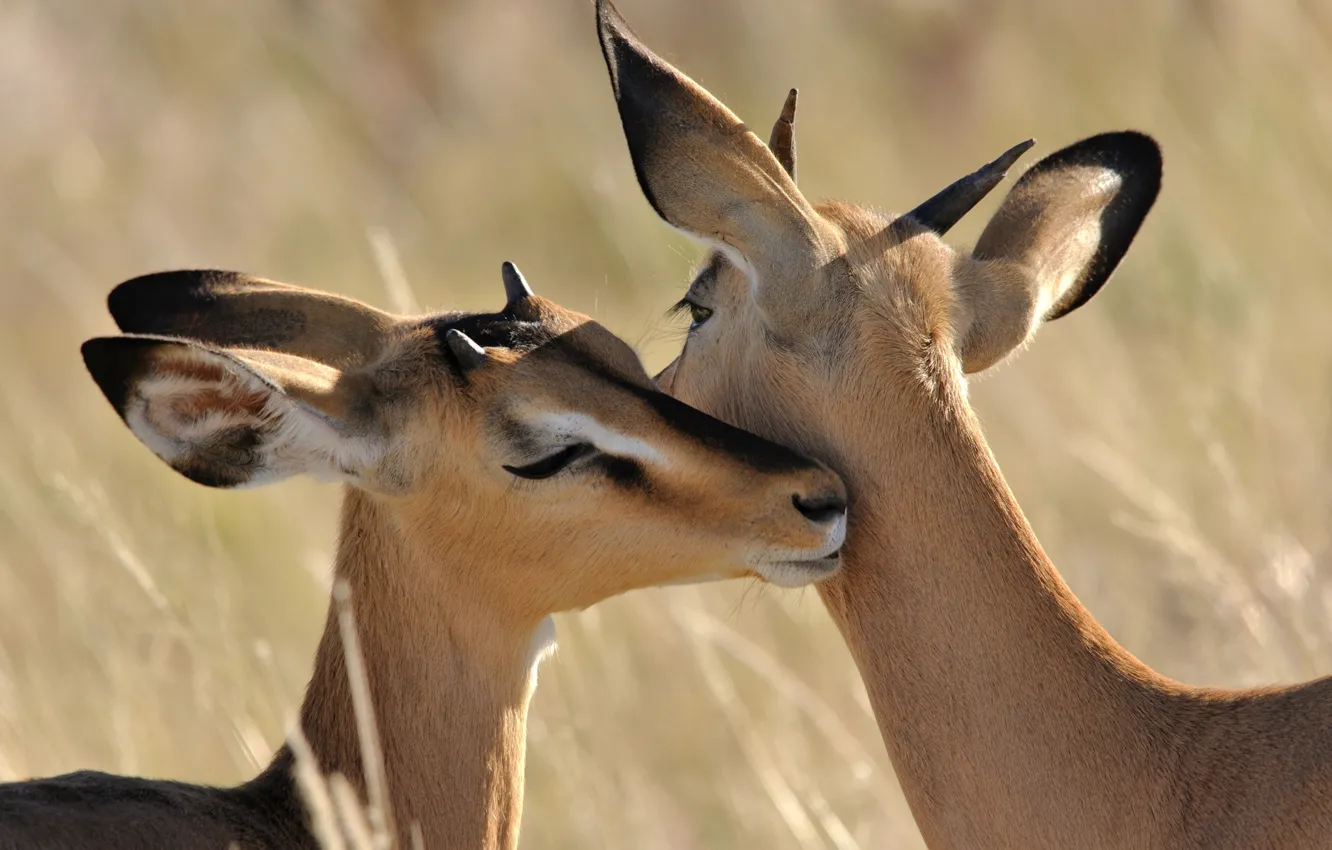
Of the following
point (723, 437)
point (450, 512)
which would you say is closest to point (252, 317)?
point (450, 512)

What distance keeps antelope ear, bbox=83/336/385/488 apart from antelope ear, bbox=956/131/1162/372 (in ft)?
4.34

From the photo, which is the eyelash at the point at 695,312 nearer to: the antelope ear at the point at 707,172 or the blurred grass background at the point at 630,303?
the antelope ear at the point at 707,172

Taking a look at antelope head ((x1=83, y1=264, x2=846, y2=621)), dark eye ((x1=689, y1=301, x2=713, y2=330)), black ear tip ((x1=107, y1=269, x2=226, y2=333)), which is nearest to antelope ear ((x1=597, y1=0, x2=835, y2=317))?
dark eye ((x1=689, y1=301, x2=713, y2=330))

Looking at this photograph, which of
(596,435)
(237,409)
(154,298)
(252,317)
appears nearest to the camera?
(237,409)

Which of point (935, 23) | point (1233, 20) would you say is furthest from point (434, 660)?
point (935, 23)

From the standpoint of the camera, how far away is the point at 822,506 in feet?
11.1

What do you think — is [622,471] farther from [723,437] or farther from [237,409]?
[237,409]

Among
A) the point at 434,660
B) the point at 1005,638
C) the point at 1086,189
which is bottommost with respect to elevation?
the point at 1005,638

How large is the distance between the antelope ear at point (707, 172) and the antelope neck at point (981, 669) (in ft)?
A: 1.36

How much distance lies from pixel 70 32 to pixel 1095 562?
1023 centimetres

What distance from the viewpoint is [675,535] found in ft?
11.9

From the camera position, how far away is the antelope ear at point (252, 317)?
4.05 meters

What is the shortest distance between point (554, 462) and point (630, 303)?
21.3ft

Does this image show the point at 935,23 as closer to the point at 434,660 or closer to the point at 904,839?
the point at 904,839
